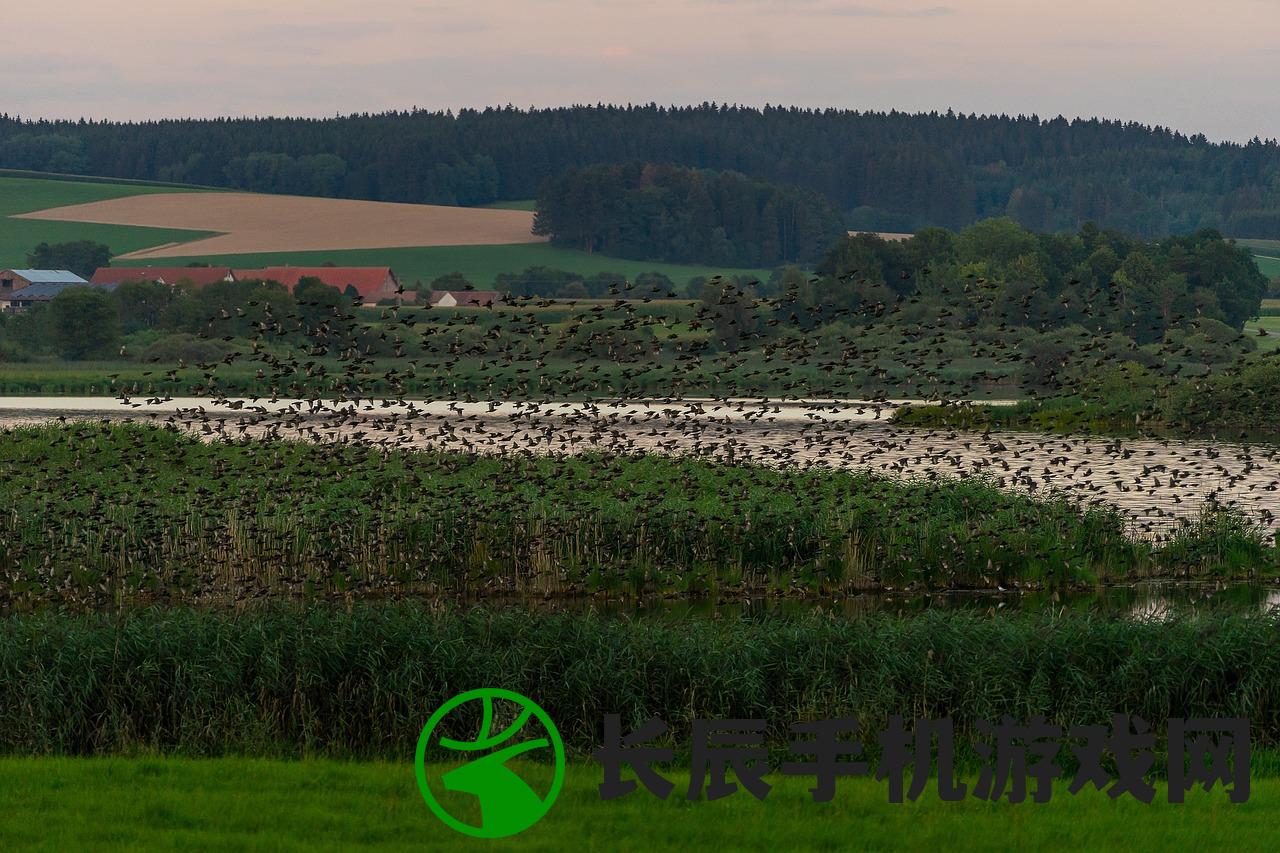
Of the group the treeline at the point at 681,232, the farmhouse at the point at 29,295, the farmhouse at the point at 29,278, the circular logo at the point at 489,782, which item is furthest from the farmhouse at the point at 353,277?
the circular logo at the point at 489,782

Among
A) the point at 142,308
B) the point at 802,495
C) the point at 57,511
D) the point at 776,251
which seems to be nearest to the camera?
the point at 57,511

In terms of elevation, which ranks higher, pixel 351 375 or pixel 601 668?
pixel 351 375

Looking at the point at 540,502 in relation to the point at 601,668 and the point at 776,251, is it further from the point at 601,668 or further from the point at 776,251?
the point at 776,251

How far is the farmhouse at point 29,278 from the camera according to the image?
16550cm

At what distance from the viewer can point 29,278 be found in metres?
168

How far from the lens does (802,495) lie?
3681cm

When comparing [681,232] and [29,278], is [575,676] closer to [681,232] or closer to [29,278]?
[29,278]

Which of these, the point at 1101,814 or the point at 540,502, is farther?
the point at 540,502

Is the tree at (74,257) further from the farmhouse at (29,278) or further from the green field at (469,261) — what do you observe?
the farmhouse at (29,278)

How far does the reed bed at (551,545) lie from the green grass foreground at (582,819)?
14197 millimetres

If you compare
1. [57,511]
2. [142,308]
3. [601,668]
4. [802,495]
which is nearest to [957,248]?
[142,308]

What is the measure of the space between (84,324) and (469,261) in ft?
261

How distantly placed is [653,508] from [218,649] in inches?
588

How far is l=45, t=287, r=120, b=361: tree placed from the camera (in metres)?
111
